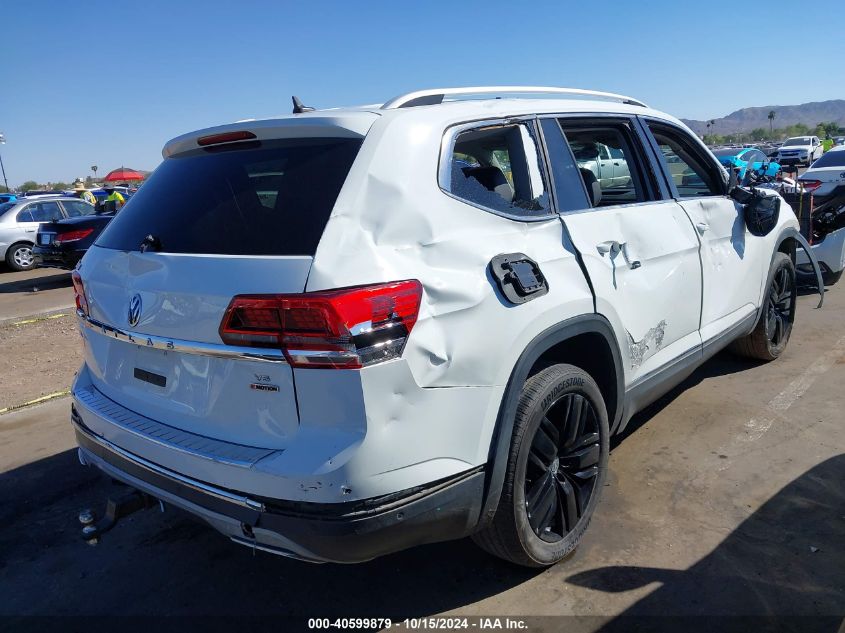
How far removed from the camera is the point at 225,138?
2641 mm

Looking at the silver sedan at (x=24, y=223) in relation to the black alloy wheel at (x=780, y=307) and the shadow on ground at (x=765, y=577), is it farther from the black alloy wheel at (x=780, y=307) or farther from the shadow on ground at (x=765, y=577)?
the shadow on ground at (x=765, y=577)

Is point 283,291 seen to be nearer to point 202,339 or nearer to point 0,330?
point 202,339

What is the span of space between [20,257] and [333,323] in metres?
15.9

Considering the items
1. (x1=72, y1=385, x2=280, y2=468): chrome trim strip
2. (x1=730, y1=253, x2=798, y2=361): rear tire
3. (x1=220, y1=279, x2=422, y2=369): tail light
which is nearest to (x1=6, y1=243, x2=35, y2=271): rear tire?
(x1=72, y1=385, x2=280, y2=468): chrome trim strip

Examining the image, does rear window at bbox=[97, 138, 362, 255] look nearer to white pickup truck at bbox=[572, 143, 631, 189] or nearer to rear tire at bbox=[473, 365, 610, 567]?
rear tire at bbox=[473, 365, 610, 567]

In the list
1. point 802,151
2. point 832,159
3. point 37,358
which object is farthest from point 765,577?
point 802,151

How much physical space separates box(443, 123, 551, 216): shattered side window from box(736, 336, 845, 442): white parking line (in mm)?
2323

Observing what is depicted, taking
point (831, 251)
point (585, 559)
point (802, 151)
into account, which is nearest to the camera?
point (585, 559)

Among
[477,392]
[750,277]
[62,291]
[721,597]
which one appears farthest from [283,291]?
[62,291]

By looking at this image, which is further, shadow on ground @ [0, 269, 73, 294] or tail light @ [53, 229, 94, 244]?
shadow on ground @ [0, 269, 73, 294]

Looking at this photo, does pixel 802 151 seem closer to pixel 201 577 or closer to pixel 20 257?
pixel 20 257

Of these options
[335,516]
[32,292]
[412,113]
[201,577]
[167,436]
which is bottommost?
[201,577]

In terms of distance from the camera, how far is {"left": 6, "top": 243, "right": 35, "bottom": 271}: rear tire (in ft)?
49.2

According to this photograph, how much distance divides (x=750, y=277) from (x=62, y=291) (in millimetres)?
11597
